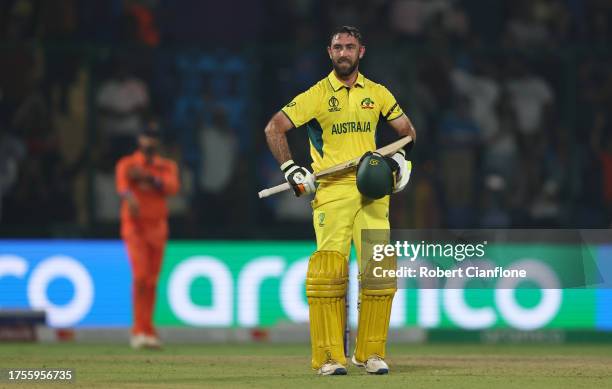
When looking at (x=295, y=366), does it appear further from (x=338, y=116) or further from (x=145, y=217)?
(x=145, y=217)

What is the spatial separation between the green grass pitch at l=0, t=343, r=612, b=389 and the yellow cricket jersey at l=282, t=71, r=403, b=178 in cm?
159

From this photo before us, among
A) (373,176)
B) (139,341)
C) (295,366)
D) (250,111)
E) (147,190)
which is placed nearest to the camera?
(373,176)

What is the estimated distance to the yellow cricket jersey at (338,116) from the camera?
1070 cm

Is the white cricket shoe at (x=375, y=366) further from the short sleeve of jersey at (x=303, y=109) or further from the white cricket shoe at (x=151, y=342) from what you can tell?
the white cricket shoe at (x=151, y=342)

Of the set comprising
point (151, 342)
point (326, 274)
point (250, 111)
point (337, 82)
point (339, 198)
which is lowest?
point (151, 342)

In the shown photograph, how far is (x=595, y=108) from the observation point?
1916 cm

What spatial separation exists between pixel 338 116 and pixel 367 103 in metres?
0.24

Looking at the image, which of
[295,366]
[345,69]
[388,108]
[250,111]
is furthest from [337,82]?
[250,111]

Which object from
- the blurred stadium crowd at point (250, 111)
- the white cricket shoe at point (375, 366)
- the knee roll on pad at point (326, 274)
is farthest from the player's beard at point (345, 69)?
the blurred stadium crowd at point (250, 111)

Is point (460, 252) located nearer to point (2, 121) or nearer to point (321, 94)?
point (321, 94)

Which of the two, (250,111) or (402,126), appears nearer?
(402,126)

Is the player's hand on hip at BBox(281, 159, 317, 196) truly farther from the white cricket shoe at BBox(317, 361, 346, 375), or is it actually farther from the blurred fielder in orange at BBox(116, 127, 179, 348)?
the blurred fielder in orange at BBox(116, 127, 179, 348)

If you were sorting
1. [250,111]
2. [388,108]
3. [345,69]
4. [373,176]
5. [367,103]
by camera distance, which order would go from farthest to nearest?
[250,111], [388,108], [367,103], [345,69], [373,176]

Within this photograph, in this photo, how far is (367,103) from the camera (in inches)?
424
